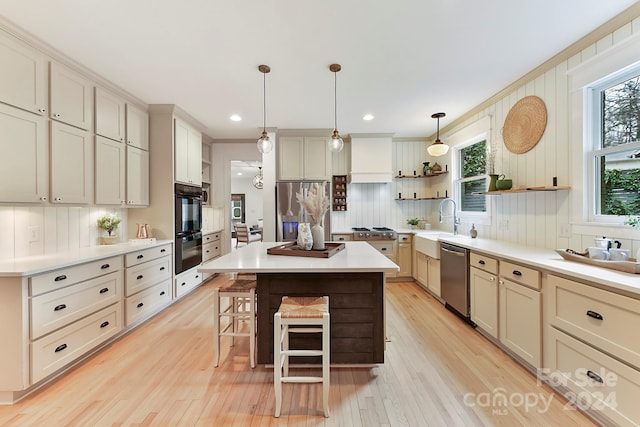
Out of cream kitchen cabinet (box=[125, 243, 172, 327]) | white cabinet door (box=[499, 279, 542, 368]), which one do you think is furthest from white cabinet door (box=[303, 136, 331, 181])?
white cabinet door (box=[499, 279, 542, 368])

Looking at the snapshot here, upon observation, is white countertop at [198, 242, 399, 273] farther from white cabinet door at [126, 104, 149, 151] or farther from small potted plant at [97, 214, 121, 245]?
white cabinet door at [126, 104, 149, 151]

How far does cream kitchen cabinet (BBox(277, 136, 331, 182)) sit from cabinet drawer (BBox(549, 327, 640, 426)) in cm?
352

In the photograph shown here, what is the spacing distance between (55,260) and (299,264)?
1932mm

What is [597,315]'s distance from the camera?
155 centimetres

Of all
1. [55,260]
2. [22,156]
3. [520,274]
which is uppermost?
[22,156]

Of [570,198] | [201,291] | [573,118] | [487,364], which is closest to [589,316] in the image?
[487,364]

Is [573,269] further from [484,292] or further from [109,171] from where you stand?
[109,171]

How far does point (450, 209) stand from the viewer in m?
4.59

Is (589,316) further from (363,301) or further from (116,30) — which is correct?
(116,30)

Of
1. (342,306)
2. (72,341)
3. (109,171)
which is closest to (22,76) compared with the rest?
(109,171)

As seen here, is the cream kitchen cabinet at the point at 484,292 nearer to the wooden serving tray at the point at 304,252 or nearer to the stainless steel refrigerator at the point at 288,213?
the wooden serving tray at the point at 304,252

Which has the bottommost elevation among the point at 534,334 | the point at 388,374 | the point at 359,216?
the point at 388,374

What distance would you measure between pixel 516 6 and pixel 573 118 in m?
1.10

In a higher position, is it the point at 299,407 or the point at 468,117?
the point at 468,117
